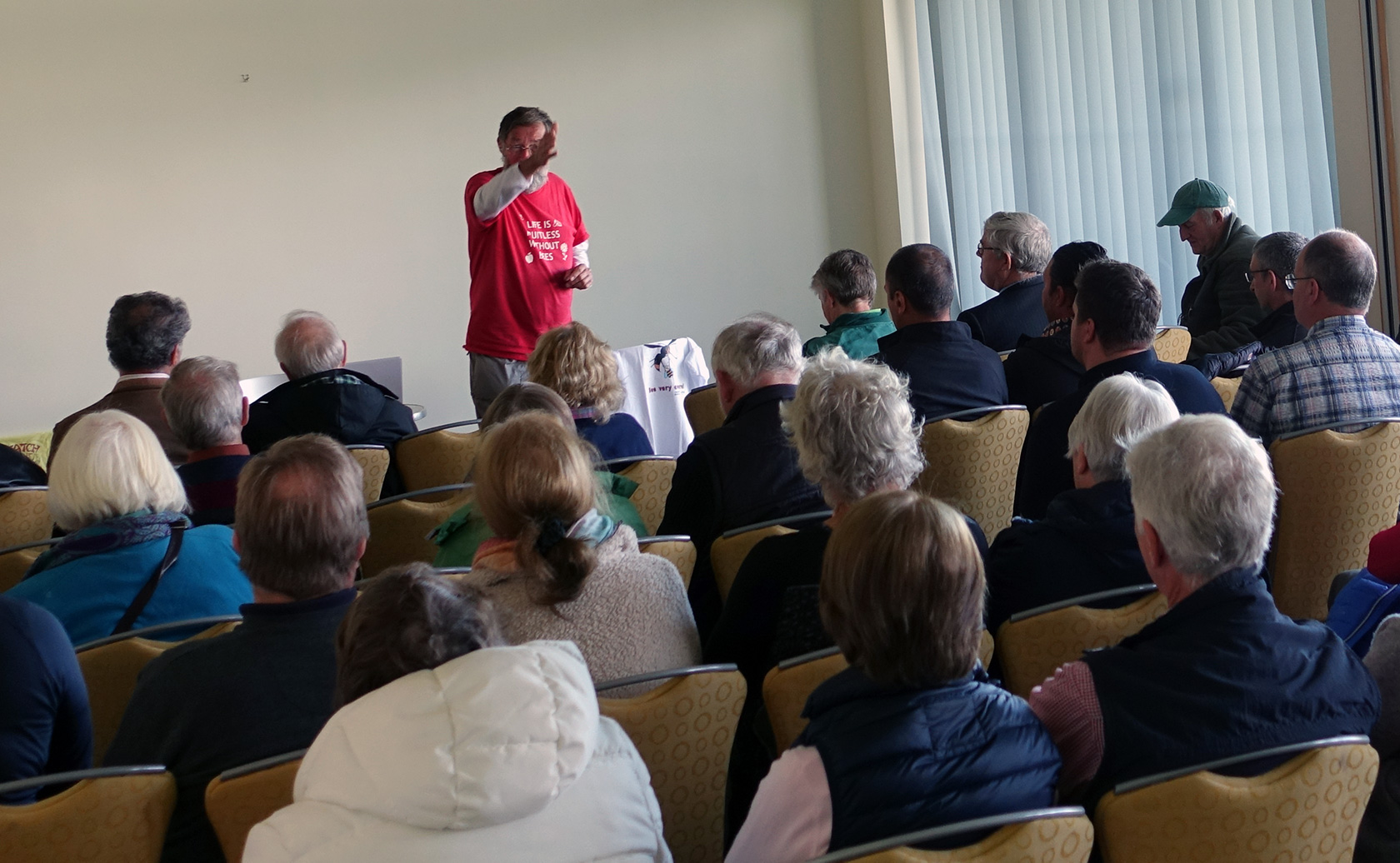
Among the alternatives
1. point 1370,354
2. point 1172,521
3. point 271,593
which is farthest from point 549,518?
point 1370,354

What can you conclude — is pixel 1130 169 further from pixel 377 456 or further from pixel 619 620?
pixel 619 620

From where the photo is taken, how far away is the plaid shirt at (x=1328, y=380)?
3.36 metres

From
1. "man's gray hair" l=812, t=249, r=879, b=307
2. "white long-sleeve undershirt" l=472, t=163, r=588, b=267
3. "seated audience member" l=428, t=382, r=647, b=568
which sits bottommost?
"seated audience member" l=428, t=382, r=647, b=568

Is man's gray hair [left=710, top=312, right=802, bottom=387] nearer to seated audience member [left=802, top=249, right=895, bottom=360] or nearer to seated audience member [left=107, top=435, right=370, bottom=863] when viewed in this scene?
seated audience member [left=802, top=249, right=895, bottom=360]

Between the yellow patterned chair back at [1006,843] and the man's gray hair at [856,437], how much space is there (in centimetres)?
113

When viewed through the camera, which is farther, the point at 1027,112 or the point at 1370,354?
the point at 1027,112

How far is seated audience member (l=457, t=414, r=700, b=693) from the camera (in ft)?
6.88

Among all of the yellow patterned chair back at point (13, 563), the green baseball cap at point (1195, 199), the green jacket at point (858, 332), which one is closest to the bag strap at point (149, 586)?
the yellow patterned chair back at point (13, 563)

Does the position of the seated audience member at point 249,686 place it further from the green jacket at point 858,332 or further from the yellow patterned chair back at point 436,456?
the green jacket at point 858,332

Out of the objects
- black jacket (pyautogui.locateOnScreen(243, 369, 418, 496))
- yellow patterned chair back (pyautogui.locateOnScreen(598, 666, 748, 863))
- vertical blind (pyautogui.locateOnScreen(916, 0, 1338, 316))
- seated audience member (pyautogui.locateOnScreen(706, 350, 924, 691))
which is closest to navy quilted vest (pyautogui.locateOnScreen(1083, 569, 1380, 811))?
yellow patterned chair back (pyautogui.locateOnScreen(598, 666, 748, 863))

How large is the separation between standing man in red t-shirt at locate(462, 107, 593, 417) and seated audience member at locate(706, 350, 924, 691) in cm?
301

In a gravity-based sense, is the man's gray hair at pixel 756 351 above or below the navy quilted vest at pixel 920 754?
above

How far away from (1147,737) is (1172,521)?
36 centimetres

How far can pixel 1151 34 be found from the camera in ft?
20.5
